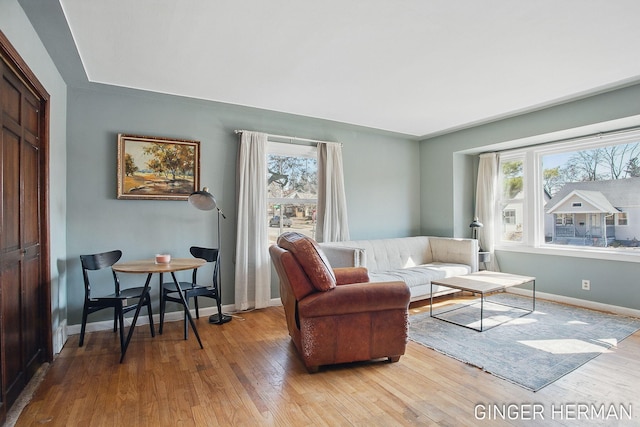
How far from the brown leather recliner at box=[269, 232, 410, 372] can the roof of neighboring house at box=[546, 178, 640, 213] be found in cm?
330

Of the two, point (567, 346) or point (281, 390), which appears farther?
point (567, 346)

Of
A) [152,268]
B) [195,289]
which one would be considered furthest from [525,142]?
[152,268]

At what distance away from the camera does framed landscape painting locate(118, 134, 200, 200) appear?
11.4 ft

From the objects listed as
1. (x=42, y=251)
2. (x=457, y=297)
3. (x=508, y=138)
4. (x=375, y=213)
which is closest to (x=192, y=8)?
(x=42, y=251)

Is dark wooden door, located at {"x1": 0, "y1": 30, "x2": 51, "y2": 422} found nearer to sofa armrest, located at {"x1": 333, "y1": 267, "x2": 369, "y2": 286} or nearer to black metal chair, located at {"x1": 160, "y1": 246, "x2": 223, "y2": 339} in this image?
black metal chair, located at {"x1": 160, "y1": 246, "x2": 223, "y2": 339}

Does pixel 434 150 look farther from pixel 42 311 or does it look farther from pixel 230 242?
pixel 42 311

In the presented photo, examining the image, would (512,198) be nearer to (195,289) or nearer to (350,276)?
(350,276)

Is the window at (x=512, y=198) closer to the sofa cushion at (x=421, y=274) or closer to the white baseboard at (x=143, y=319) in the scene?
the sofa cushion at (x=421, y=274)

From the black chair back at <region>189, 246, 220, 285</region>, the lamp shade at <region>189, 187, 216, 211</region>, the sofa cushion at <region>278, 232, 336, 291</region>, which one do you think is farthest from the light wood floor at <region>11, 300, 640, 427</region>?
the lamp shade at <region>189, 187, 216, 211</region>

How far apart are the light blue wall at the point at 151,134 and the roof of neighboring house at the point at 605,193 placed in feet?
9.38

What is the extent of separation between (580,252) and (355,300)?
137 inches

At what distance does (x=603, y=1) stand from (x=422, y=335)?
110 inches

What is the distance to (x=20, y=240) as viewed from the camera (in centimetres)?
219

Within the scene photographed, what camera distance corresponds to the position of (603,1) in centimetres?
204
